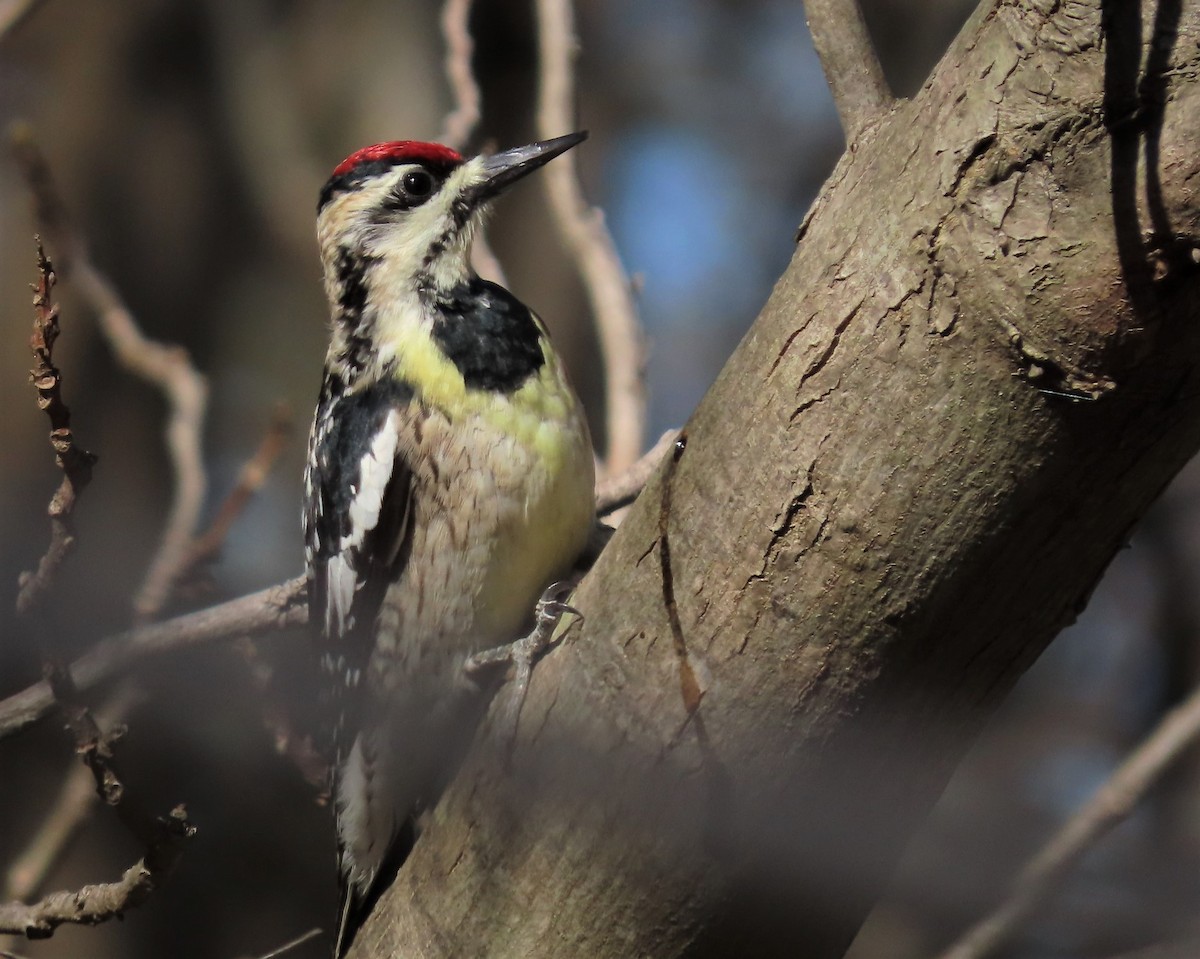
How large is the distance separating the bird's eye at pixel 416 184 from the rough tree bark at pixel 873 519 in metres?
1.80

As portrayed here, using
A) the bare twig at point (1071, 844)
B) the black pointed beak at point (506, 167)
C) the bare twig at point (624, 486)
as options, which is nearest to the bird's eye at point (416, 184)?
the black pointed beak at point (506, 167)

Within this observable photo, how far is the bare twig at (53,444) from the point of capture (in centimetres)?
→ 200

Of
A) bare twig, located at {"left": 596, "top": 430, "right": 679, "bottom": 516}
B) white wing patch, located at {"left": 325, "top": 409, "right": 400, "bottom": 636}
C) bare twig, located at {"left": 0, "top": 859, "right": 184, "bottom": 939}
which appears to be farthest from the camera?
bare twig, located at {"left": 596, "top": 430, "right": 679, "bottom": 516}

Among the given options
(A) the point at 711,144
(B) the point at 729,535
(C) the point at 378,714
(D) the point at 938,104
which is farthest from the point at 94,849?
(A) the point at 711,144

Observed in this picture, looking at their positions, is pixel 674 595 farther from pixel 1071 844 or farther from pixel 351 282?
pixel 351 282

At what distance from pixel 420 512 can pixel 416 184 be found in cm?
105

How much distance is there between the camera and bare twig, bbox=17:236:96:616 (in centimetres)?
200

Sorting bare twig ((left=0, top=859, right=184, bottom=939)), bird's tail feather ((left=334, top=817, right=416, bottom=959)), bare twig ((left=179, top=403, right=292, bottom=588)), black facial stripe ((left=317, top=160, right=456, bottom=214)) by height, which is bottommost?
bird's tail feather ((left=334, top=817, right=416, bottom=959))

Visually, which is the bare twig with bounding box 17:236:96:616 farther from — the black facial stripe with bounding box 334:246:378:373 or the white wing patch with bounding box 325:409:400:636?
the black facial stripe with bounding box 334:246:378:373

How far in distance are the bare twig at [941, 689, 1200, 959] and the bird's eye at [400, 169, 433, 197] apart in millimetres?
2253

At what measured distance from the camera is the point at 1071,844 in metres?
2.98

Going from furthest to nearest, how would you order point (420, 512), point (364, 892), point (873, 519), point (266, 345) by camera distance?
point (266, 345) < point (420, 512) < point (364, 892) < point (873, 519)

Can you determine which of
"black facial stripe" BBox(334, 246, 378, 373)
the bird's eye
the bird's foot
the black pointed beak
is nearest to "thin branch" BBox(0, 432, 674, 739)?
the bird's foot

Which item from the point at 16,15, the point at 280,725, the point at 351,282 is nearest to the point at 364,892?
the point at 280,725
